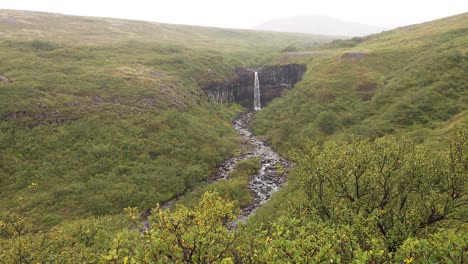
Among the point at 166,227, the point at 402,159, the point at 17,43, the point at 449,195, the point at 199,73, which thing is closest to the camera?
the point at 166,227

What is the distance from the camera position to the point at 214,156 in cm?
6688

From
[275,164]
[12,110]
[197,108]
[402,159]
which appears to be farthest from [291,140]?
[12,110]

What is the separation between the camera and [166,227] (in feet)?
52.7

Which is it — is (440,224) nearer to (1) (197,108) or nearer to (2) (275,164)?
(2) (275,164)

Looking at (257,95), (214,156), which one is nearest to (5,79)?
(214,156)

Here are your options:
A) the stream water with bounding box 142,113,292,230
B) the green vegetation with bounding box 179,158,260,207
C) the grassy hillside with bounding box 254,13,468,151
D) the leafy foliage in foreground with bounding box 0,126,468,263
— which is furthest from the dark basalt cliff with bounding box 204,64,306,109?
the leafy foliage in foreground with bounding box 0,126,468,263

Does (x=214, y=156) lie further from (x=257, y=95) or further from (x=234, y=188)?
(x=257, y=95)

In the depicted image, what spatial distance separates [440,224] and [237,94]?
336ft

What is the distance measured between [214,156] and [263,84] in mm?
62592

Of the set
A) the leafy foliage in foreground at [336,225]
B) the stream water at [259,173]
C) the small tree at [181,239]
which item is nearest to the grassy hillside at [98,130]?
the stream water at [259,173]

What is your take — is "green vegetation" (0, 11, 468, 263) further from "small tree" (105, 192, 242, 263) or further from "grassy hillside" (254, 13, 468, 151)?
"grassy hillside" (254, 13, 468, 151)

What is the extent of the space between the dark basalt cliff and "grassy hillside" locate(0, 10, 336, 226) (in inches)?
473

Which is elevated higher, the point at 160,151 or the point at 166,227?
the point at 166,227

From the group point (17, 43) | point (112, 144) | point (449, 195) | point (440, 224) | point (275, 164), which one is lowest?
point (275, 164)
